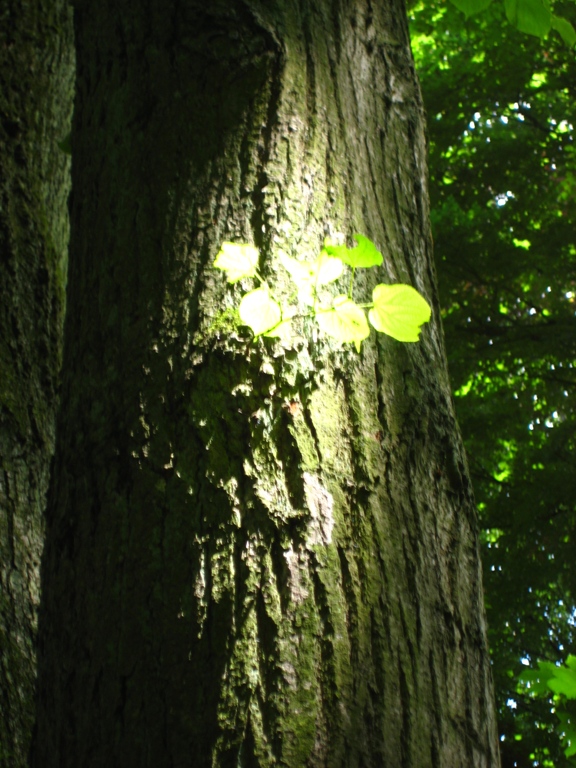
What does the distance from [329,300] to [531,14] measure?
1.14 m

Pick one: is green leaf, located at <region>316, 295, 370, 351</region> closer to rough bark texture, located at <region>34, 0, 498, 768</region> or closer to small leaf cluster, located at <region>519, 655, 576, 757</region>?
rough bark texture, located at <region>34, 0, 498, 768</region>

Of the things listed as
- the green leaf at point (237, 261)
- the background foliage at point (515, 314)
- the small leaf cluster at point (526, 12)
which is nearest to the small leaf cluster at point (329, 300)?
the green leaf at point (237, 261)

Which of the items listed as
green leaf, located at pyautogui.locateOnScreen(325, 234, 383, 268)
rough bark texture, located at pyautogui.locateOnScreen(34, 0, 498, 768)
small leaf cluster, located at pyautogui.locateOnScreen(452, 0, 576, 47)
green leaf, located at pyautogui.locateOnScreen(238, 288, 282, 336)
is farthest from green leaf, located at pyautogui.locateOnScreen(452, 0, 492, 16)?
green leaf, located at pyautogui.locateOnScreen(238, 288, 282, 336)

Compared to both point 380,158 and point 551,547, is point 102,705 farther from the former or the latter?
point 551,547

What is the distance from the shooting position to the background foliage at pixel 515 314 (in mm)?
5566

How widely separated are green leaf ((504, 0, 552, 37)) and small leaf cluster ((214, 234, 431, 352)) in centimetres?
105

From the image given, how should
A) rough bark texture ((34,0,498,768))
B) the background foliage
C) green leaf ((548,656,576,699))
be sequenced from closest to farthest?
1. rough bark texture ((34,0,498,768))
2. green leaf ((548,656,576,699))
3. the background foliage

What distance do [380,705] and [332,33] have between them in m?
→ 1.03

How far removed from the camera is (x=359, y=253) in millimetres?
894

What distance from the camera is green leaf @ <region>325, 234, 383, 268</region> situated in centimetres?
88

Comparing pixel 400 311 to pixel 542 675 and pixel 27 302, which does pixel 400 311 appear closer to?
pixel 27 302

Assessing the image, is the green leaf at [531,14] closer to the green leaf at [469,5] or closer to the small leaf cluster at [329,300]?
the green leaf at [469,5]

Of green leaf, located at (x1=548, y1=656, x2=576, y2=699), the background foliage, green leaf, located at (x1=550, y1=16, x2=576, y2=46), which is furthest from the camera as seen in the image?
the background foliage

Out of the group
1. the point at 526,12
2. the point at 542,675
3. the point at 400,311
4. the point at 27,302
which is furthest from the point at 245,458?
the point at 542,675
